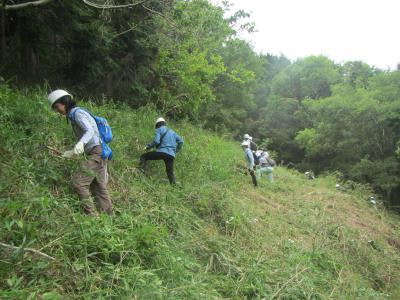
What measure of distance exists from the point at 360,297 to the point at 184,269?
2649mm

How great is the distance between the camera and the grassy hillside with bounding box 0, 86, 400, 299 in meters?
3.07

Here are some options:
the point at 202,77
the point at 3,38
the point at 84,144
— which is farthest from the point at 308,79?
the point at 84,144

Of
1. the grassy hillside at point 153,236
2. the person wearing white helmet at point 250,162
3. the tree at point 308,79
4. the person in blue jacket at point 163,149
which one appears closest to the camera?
the grassy hillside at point 153,236

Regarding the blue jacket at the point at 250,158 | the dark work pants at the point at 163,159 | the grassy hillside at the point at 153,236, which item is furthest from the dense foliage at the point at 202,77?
the blue jacket at the point at 250,158

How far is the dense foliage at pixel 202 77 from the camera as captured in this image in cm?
832

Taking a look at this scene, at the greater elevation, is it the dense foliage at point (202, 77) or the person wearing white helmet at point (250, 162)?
the dense foliage at point (202, 77)

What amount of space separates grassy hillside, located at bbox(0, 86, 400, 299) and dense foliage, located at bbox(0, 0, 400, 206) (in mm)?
1800

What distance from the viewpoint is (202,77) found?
48.6 feet

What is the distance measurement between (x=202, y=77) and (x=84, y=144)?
36.9ft

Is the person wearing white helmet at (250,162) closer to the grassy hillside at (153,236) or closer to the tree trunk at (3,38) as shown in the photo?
the grassy hillside at (153,236)

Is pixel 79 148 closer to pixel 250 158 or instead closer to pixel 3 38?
pixel 3 38

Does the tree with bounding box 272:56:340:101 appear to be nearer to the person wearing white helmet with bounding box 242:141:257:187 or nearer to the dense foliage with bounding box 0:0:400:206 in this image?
the dense foliage with bounding box 0:0:400:206

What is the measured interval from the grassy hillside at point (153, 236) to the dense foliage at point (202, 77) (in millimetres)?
1800

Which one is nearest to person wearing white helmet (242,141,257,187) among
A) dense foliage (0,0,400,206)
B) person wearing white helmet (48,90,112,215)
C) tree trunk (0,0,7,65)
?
dense foliage (0,0,400,206)
